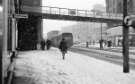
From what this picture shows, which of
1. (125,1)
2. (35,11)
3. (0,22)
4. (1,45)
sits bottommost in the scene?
(1,45)

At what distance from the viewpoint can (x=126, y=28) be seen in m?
8.87

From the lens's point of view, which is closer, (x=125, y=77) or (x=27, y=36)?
(x=125, y=77)

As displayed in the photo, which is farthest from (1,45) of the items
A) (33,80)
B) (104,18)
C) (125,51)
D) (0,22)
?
(104,18)

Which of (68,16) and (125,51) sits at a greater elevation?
(68,16)

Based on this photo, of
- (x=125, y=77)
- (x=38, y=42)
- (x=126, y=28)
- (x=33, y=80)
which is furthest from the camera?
(x=38, y=42)

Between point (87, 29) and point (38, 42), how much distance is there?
5042 centimetres

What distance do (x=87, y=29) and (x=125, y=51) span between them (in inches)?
2744

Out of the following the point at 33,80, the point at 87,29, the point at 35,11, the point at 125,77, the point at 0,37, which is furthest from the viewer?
the point at 87,29

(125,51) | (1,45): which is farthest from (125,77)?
(1,45)

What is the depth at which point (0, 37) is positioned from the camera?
3.08 metres

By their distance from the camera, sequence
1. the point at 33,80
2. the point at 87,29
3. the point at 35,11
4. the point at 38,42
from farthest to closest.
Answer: the point at 87,29 → the point at 38,42 → the point at 35,11 → the point at 33,80

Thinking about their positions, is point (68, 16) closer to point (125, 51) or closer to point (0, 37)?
point (125, 51)

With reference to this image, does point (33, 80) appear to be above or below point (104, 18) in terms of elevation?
below

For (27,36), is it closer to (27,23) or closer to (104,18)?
(27,23)
